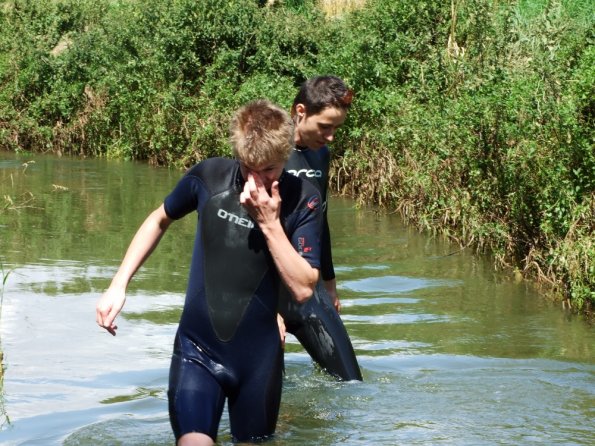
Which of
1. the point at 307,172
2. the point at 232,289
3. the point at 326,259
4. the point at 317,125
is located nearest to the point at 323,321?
the point at 326,259

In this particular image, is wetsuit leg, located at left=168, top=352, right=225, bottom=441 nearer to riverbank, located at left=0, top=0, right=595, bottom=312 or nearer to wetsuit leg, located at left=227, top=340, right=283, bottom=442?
wetsuit leg, located at left=227, top=340, right=283, bottom=442

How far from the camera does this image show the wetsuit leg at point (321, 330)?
251 inches

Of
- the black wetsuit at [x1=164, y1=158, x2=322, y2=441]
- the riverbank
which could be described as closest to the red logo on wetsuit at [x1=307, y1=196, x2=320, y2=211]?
the black wetsuit at [x1=164, y1=158, x2=322, y2=441]

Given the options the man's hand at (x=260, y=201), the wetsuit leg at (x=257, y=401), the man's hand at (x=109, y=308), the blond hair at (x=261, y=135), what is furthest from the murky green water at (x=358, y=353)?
the blond hair at (x=261, y=135)

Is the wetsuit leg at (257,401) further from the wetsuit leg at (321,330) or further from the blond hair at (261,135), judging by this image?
the wetsuit leg at (321,330)

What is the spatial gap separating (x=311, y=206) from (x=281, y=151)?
38 cm

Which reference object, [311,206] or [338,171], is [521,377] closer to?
[311,206]

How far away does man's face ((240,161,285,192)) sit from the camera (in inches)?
178

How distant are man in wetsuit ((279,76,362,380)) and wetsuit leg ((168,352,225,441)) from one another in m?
1.27

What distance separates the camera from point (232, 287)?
4777 mm

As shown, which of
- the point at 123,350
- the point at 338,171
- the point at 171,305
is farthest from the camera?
the point at 338,171

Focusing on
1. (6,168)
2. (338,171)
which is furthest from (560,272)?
(6,168)

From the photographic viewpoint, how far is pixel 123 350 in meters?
7.78

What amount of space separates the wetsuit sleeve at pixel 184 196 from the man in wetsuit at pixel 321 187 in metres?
1.24
